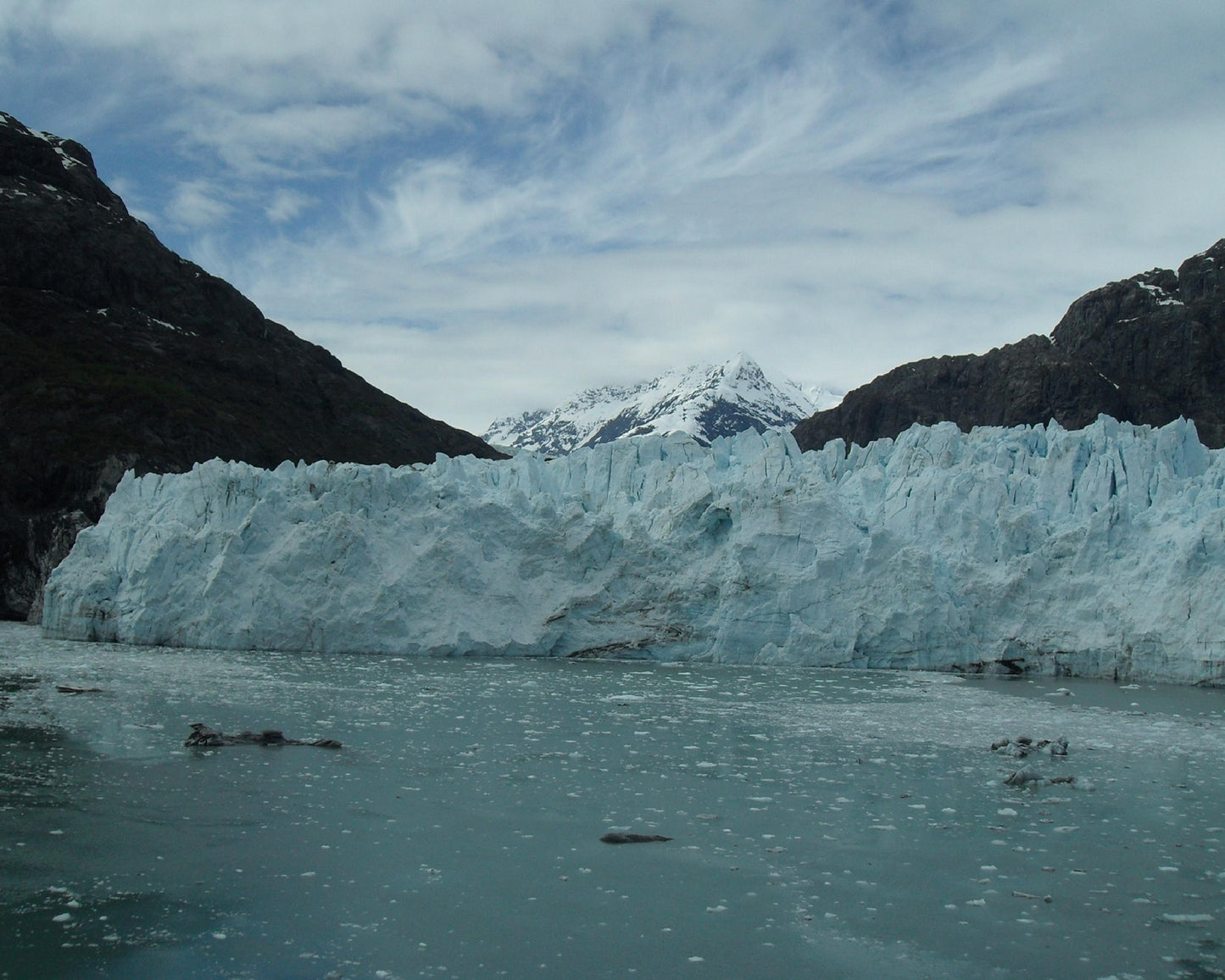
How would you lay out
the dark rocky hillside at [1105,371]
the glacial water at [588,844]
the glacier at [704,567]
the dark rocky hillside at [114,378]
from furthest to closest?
the dark rocky hillside at [1105,371] < the dark rocky hillside at [114,378] < the glacier at [704,567] < the glacial water at [588,844]

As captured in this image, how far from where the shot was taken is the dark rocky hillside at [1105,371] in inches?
1722

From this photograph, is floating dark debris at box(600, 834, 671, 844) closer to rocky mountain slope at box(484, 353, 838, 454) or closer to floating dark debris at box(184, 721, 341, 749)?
floating dark debris at box(184, 721, 341, 749)

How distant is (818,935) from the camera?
5.84 meters

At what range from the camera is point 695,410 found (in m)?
136

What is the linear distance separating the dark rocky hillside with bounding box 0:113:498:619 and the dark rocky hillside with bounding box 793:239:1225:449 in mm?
22941

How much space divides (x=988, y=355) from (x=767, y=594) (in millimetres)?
32418

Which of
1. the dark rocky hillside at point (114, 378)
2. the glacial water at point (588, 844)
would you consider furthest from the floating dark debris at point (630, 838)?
the dark rocky hillside at point (114, 378)

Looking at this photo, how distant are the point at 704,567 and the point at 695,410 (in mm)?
113778

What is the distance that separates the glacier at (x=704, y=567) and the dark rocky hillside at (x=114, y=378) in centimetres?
1040

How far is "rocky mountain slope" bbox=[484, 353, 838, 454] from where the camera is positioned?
5226 inches

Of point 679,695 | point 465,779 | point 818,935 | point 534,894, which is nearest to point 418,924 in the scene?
point 534,894

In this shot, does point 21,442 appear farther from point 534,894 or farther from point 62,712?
point 534,894

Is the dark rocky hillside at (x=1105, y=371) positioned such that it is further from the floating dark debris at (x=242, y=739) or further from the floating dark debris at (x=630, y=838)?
the floating dark debris at (x=630, y=838)

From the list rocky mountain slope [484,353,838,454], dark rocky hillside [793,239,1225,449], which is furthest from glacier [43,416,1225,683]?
rocky mountain slope [484,353,838,454]
